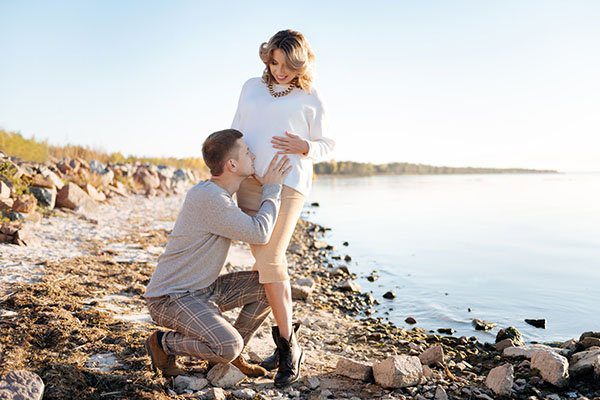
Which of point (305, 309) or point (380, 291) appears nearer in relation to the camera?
point (305, 309)

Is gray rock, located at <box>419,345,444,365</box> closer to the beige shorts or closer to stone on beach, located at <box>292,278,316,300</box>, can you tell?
the beige shorts

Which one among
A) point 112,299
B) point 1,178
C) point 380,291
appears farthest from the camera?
point 1,178

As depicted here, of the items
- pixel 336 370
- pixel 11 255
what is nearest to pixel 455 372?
pixel 336 370

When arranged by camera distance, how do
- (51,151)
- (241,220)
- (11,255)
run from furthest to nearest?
1. (51,151)
2. (11,255)
3. (241,220)

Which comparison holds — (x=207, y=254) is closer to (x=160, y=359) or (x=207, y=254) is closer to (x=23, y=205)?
(x=160, y=359)

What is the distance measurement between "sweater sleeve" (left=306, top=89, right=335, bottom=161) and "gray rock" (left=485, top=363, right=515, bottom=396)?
5.62 ft

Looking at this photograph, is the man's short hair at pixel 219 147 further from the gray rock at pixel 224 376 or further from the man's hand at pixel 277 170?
the gray rock at pixel 224 376

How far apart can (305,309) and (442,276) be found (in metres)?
3.40

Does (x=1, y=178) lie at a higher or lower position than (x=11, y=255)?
higher

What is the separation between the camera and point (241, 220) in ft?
9.86

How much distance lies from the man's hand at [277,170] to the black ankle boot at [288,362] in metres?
0.96

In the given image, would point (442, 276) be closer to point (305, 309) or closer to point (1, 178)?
point (305, 309)

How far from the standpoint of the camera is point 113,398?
109 inches

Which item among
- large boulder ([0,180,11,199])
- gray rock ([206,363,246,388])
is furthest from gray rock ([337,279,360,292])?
large boulder ([0,180,11,199])
